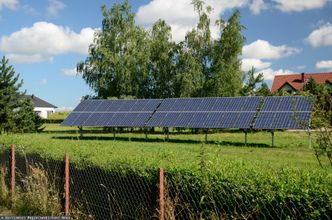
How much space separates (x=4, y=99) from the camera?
1419 inches

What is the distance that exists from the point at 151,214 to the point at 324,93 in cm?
298

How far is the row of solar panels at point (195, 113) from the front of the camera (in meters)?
24.6

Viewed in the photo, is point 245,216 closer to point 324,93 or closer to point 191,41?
point 324,93

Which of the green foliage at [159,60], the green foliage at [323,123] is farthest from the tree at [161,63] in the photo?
the green foliage at [323,123]

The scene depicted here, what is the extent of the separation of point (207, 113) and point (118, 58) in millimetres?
21580

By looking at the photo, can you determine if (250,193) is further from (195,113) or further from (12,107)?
(12,107)

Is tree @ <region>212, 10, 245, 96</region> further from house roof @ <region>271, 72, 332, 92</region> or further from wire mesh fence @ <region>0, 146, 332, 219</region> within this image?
wire mesh fence @ <region>0, 146, 332, 219</region>

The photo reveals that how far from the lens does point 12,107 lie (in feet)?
122

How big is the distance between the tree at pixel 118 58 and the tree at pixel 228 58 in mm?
8361

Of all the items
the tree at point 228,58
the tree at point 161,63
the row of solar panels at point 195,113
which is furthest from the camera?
the tree at point 161,63

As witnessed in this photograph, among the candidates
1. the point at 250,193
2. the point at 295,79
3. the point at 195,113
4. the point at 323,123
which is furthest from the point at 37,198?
the point at 295,79

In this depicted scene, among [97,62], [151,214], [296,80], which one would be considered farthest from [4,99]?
[296,80]

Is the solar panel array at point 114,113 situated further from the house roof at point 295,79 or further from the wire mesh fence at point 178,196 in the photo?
the house roof at point 295,79

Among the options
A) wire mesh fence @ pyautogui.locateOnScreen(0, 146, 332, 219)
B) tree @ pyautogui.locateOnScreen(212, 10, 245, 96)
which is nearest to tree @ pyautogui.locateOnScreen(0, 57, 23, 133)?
tree @ pyautogui.locateOnScreen(212, 10, 245, 96)
